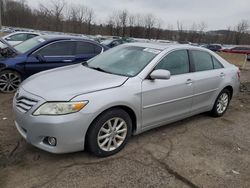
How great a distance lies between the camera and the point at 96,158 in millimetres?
3510

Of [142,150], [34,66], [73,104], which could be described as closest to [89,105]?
[73,104]

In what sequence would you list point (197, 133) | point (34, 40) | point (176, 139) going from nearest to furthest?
point (176, 139) < point (197, 133) < point (34, 40)

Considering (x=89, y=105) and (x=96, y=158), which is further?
(x=96, y=158)

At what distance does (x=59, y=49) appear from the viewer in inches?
262

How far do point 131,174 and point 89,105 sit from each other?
0.98m

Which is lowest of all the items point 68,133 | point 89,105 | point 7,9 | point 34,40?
point 68,133

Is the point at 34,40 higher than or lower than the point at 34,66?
higher

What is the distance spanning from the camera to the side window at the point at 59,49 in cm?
647

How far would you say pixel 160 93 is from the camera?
395cm

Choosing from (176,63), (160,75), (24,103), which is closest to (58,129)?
(24,103)

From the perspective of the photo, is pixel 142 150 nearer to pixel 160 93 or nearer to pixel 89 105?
pixel 160 93

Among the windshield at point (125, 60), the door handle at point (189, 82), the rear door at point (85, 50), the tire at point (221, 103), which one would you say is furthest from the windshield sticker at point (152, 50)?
the rear door at point (85, 50)

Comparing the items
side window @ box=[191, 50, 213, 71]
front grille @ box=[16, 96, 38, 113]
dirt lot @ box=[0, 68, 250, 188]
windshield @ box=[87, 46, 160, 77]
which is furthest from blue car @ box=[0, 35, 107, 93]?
side window @ box=[191, 50, 213, 71]

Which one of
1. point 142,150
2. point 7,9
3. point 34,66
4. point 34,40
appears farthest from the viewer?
point 7,9
